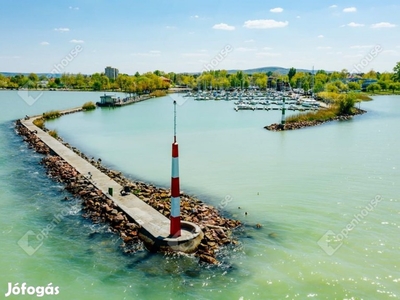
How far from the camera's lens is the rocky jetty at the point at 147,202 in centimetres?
1157

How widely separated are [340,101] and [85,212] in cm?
4810

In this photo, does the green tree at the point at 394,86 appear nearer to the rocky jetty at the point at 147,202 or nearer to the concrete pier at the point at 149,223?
the rocky jetty at the point at 147,202

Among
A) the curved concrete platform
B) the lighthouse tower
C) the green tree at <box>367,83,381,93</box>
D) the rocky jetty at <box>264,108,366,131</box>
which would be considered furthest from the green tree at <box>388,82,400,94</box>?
the lighthouse tower

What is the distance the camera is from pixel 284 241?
39.7 ft

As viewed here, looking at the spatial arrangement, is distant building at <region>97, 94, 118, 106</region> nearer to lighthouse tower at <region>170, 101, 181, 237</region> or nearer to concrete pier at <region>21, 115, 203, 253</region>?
concrete pier at <region>21, 115, 203, 253</region>

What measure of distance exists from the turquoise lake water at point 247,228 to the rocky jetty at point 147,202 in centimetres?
37

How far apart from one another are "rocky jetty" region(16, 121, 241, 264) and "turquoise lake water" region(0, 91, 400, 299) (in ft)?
1.23

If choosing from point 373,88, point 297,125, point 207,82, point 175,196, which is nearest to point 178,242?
point 175,196

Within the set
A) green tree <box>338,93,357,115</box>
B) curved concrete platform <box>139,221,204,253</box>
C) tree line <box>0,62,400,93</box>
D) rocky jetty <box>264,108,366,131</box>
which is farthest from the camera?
tree line <box>0,62,400,93</box>

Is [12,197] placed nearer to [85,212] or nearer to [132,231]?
[85,212]

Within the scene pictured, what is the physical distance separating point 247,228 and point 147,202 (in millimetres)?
4021

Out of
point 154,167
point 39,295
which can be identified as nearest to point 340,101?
point 154,167

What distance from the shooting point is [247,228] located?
42.8 feet

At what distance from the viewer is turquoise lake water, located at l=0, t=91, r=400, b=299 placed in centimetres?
963
